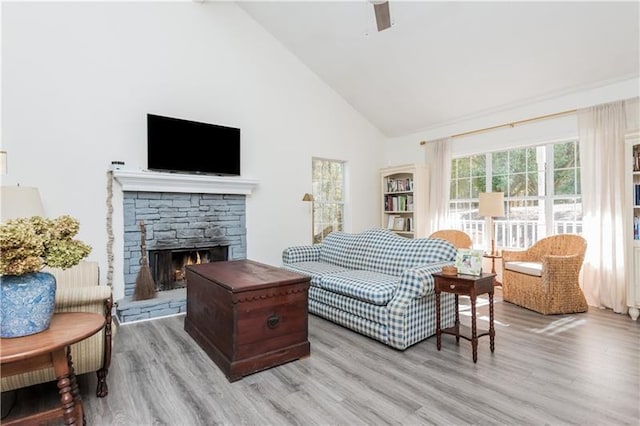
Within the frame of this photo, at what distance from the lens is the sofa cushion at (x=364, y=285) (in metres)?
2.88

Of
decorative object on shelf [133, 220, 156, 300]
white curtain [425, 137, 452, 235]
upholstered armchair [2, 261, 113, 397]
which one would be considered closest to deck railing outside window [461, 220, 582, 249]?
white curtain [425, 137, 452, 235]

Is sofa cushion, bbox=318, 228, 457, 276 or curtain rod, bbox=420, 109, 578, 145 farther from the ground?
curtain rod, bbox=420, 109, 578, 145

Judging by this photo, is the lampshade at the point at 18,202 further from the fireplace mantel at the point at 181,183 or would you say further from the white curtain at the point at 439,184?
the white curtain at the point at 439,184

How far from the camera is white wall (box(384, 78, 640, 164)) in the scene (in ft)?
12.5

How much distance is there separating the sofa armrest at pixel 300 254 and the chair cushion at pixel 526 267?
2413 mm

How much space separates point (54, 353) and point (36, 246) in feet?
1.63

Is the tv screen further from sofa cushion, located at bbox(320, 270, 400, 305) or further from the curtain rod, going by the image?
the curtain rod

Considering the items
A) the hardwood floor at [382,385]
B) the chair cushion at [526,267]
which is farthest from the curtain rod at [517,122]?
the hardwood floor at [382,385]

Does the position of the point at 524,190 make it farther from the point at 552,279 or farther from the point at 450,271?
the point at 450,271

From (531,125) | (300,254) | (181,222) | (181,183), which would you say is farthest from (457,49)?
(181,222)

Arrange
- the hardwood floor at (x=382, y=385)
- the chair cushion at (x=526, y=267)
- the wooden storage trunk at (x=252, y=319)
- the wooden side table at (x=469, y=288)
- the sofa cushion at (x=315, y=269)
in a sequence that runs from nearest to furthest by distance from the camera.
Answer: the hardwood floor at (x=382, y=385), the wooden storage trunk at (x=252, y=319), the wooden side table at (x=469, y=288), the sofa cushion at (x=315, y=269), the chair cushion at (x=526, y=267)

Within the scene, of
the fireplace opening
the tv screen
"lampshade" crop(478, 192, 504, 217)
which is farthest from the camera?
"lampshade" crop(478, 192, 504, 217)

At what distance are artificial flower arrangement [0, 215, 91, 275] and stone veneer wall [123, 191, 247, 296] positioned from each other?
7.80 feet

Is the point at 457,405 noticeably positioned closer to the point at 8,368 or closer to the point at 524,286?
the point at 8,368
